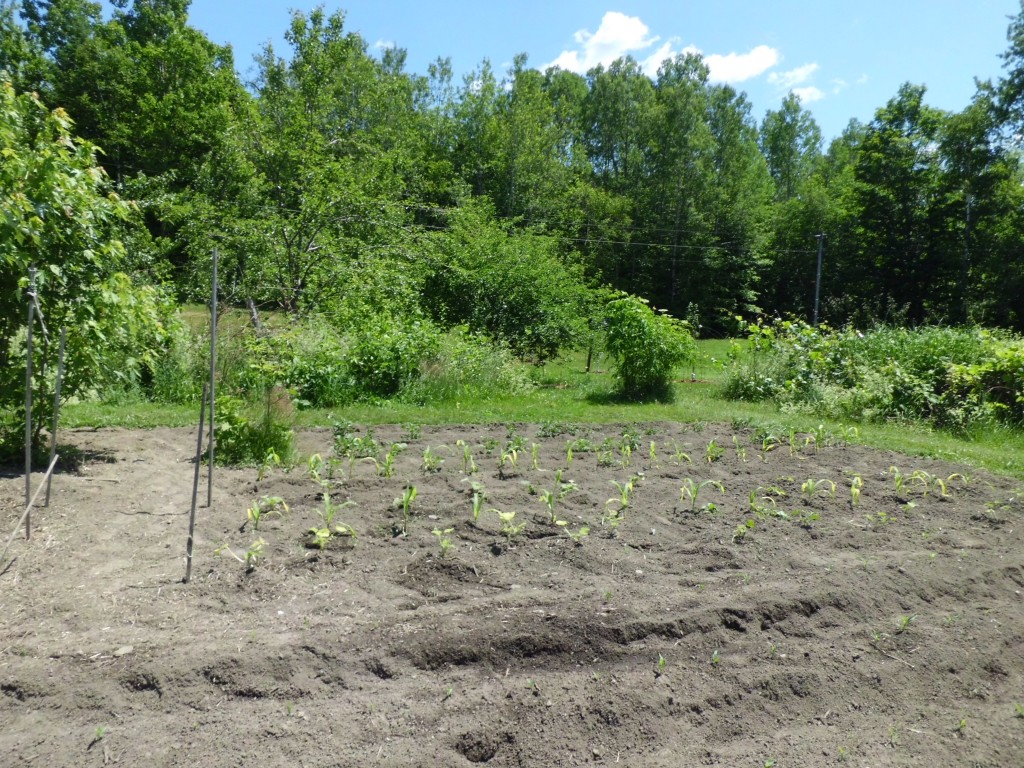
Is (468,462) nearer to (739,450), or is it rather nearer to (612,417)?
(739,450)

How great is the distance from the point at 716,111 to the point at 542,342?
93.8ft

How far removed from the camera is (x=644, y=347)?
1173cm

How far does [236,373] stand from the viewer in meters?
9.42

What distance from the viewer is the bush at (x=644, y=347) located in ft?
38.4

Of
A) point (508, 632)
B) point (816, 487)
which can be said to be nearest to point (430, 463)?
point (508, 632)

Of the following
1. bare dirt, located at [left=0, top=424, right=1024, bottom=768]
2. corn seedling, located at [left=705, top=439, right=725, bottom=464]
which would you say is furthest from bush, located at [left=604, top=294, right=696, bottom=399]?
bare dirt, located at [left=0, top=424, right=1024, bottom=768]

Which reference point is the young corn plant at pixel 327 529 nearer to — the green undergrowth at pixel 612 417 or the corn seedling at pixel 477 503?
the corn seedling at pixel 477 503

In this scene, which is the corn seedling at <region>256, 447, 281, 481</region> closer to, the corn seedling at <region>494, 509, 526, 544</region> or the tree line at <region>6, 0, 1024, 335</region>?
the corn seedling at <region>494, 509, 526, 544</region>

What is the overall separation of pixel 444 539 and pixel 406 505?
1.68 feet

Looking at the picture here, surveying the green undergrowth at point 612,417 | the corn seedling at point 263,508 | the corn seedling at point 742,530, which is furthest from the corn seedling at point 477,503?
the green undergrowth at point 612,417

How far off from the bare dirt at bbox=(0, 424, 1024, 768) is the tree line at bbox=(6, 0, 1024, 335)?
793 cm

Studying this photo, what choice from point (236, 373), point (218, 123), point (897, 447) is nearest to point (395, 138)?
point (218, 123)

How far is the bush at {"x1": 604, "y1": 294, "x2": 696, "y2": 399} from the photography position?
38.4ft

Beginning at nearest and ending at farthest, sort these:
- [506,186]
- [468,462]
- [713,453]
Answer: [468,462] → [713,453] → [506,186]
